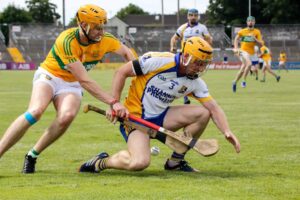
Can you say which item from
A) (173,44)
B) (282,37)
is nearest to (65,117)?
(173,44)

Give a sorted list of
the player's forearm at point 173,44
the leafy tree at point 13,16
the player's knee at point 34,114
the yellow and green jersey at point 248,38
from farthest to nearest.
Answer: the leafy tree at point 13,16 < the yellow and green jersey at point 248,38 < the player's forearm at point 173,44 < the player's knee at point 34,114

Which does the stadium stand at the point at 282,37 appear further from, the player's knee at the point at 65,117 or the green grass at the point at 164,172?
the player's knee at the point at 65,117

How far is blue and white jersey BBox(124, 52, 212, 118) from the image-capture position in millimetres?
8000

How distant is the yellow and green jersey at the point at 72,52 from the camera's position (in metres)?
7.94

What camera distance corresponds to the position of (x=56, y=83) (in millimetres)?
8156

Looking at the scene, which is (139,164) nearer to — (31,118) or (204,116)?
(204,116)

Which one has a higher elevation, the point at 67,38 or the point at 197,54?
the point at 67,38

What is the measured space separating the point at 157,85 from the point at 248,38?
61.0 ft

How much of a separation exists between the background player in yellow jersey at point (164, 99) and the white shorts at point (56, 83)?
514 millimetres

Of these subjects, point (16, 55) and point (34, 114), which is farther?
point (16, 55)

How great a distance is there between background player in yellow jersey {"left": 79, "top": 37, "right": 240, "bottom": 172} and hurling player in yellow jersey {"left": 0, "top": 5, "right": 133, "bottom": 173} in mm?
385

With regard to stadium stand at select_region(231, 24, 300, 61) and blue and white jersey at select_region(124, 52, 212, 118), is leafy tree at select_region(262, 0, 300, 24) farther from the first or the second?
blue and white jersey at select_region(124, 52, 212, 118)

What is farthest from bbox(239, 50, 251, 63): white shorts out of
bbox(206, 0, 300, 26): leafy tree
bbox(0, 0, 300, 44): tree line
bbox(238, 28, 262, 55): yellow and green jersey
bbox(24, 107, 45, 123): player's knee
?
bbox(206, 0, 300, 26): leafy tree

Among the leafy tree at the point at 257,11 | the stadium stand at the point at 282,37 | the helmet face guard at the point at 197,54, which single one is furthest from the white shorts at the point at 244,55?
the leafy tree at the point at 257,11
